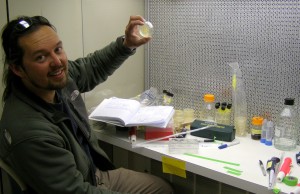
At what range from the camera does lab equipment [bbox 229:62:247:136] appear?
1593 millimetres

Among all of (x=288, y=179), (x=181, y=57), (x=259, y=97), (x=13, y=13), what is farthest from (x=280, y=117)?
(x=13, y=13)

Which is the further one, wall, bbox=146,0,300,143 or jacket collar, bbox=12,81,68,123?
wall, bbox=146,0,300,143

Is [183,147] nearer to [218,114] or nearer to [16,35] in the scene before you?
[218,114]

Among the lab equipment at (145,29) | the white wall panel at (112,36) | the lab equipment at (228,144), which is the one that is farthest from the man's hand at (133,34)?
the lab equipment at (228,144)

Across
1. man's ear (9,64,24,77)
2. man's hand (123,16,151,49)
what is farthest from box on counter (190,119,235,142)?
man's ear (9,64,24,77)

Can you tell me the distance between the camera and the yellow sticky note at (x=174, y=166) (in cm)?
135

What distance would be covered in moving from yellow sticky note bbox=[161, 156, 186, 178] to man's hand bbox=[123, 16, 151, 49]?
23.2 inches

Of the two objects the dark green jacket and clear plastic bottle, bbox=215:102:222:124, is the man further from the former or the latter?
clear plastic bottle, bbox=215:102:222:124

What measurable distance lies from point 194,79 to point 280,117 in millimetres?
518

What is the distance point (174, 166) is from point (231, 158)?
242 mm

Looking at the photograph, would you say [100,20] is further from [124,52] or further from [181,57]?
[181,57]

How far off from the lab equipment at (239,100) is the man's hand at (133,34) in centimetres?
48

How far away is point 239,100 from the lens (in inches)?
63.9

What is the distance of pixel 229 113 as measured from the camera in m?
1.66
